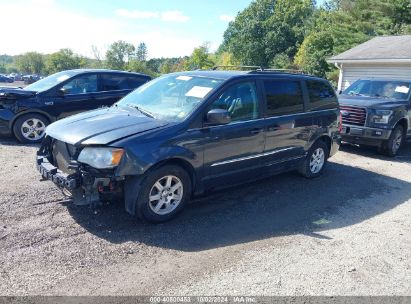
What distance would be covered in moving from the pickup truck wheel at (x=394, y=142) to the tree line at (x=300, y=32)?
21.8 m

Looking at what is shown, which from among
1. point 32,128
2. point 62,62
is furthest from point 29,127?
point 62,62

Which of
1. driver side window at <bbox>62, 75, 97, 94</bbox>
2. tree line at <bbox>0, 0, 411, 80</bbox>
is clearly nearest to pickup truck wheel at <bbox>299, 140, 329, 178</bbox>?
driver side window at <bbox>62, 75, 97, 94</bbox>

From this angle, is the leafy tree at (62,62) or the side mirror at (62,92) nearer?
the side mirror at (62,92)

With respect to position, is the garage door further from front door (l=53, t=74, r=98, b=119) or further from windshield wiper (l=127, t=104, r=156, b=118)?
windshield wiper (l=127, t=104, r=156, b=118)

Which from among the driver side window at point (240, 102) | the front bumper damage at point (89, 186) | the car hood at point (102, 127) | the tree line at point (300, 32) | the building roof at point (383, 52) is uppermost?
the tree line at point (300, 32)

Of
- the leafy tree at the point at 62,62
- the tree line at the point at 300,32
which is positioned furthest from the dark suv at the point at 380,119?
the leafy tree at the point at 62,62

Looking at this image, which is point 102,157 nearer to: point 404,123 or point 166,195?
point 166,195

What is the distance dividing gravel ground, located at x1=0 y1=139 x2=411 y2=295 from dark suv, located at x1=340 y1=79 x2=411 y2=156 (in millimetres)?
3150

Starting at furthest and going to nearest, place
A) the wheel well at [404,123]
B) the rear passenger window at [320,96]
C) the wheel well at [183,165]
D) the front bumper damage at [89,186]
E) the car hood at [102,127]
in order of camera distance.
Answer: the wheel well at [404,123], the rear passenger window at [320,96], the wheel well at [183,165], the car hood at [102,127], the front bumper damage at [89,186]

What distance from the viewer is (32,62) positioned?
110875mm

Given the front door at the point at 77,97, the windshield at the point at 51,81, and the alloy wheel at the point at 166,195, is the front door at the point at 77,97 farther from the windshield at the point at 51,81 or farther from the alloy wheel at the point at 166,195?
the alloy wheel at the point at 166,195

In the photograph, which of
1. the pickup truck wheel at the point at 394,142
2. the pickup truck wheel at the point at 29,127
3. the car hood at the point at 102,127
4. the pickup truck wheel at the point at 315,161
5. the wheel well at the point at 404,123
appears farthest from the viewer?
the wheel well at the point at 404,123

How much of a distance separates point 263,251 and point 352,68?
17.7 metres

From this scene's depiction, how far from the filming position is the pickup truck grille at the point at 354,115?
28.7 ft
